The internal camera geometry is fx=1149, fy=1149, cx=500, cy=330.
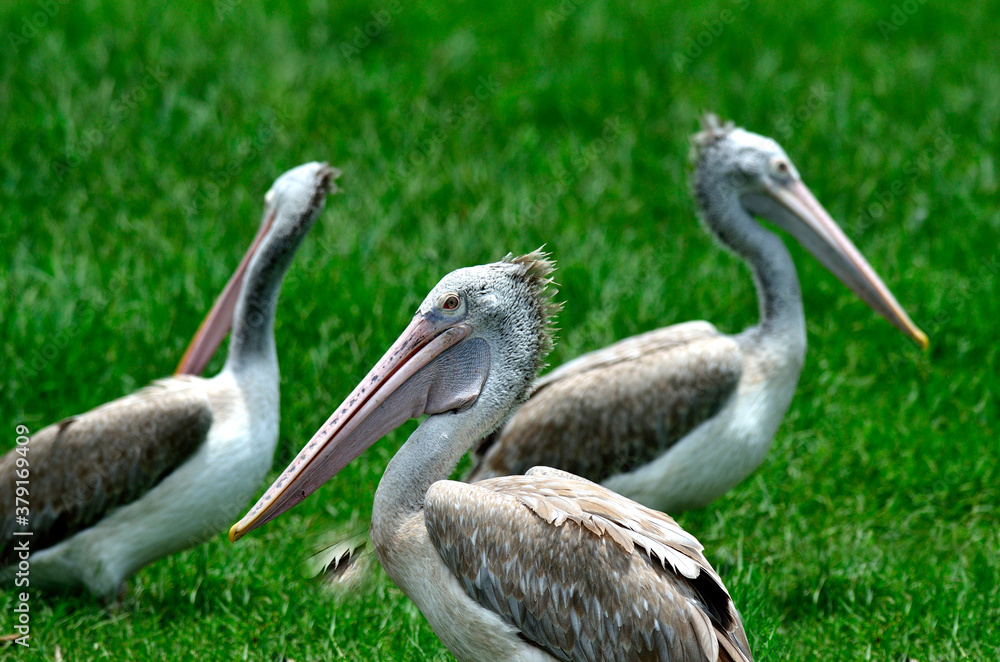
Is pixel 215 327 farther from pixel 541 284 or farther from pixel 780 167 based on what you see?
pixel 780 167

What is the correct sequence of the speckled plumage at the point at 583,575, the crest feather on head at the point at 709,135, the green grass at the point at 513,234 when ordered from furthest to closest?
the crest feather on head at the point at 709,135 → the green grass at the point at 513,234 → the speckled plumage at the point at 583,575

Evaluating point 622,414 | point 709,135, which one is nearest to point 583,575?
point 622,414

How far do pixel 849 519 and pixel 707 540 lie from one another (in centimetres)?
83

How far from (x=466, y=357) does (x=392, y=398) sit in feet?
0.98

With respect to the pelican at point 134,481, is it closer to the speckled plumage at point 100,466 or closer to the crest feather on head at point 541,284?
the speckled plumage at point 100,466

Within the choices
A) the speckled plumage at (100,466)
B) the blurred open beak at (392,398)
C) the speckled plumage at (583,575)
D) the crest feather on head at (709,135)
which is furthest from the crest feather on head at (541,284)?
the crest feather on head at (709,135)

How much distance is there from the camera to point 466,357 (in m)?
4.00

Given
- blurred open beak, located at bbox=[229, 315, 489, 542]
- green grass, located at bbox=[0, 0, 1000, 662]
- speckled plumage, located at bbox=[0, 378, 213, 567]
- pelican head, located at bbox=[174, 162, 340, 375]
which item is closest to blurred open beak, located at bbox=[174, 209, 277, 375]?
pelican head, located at bbox=[174, 162, 340, 375]

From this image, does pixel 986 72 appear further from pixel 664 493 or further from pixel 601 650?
pixel 601 650

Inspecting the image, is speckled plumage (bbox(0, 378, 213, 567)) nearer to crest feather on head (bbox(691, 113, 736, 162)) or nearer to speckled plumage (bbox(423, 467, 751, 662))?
speckled plumage (bbox(423, 467, 751, 662))

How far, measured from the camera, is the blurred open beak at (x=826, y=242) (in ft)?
20.1

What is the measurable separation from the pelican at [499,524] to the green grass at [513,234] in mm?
1037

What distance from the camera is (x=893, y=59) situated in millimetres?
10578

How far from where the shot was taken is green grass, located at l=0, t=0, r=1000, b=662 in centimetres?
520
